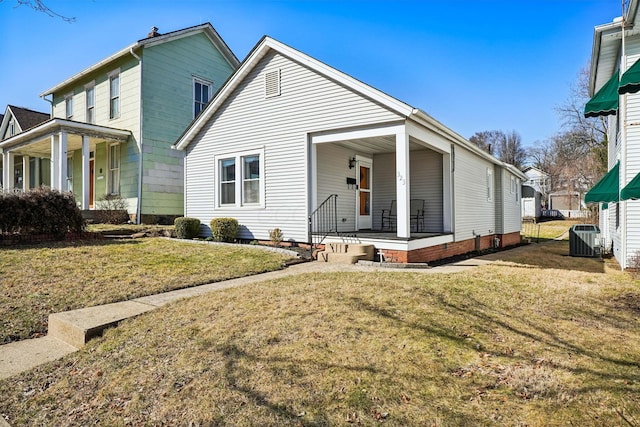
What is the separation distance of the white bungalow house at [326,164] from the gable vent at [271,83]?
4 centimetres

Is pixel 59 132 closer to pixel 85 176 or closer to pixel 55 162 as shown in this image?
pixel 55 162

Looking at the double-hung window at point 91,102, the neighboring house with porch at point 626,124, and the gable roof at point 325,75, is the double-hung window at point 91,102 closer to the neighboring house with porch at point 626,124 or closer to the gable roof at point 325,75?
the gable roof at point 325,75

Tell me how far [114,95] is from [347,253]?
1356 cm

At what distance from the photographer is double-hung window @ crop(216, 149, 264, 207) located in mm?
11398

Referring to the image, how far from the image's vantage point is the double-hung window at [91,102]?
17391 millimetres

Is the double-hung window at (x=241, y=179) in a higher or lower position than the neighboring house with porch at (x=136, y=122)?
lower

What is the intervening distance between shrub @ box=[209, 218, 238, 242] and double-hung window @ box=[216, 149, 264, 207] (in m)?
0.70

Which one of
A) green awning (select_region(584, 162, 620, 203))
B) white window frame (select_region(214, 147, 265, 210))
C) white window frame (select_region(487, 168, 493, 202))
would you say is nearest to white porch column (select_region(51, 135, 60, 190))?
white window frame (select_region(214, 147, 265, 210))

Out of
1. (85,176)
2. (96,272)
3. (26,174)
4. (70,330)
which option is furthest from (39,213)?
(26,174)

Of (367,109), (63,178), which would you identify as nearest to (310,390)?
(367,109)

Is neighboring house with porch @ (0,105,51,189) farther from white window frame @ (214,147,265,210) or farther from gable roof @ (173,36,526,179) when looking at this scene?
white window frame @ (214,147,265,210)

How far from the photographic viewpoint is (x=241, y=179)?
11.8 meters

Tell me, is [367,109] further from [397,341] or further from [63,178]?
[63,178]

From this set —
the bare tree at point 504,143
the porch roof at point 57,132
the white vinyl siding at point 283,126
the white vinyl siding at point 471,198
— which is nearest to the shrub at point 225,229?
the white vinyl siding at point 283,126
